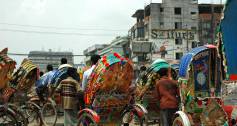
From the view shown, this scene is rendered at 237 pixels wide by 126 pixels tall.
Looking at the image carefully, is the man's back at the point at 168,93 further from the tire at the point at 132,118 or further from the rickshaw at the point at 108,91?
the tire at the point at 132,118

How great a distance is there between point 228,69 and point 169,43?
210ft

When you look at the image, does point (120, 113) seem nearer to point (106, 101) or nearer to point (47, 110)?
point (106, 101)

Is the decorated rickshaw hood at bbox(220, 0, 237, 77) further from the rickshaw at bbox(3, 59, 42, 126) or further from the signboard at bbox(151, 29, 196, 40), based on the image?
the signboard at bbox(151, 29, 196, 40)

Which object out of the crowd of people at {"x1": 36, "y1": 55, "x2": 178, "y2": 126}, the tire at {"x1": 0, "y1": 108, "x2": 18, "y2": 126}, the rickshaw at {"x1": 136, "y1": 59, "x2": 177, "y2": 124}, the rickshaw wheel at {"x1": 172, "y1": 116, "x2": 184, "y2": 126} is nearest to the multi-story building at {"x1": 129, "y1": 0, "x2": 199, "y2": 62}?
the rickshaw at {"x1": 136, "y1": 59, "x2": 177, "y2": 124}

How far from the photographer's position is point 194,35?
69625 millimetres

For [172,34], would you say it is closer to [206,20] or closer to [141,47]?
[206,20]

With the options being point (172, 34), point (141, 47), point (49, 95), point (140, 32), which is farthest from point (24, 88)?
point (140, 32)

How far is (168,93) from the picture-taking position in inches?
350

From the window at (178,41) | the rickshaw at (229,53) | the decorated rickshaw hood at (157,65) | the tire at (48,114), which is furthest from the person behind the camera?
the window at (178,41)

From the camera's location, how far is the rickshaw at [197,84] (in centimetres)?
802

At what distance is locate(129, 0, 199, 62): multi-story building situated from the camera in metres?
67.1

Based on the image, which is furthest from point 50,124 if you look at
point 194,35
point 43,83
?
point 194,35

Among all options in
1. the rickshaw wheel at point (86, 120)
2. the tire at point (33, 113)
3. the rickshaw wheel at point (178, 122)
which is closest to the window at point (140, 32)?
the tire at point (33, 113)

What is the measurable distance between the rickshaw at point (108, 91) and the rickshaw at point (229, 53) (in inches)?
97.9
